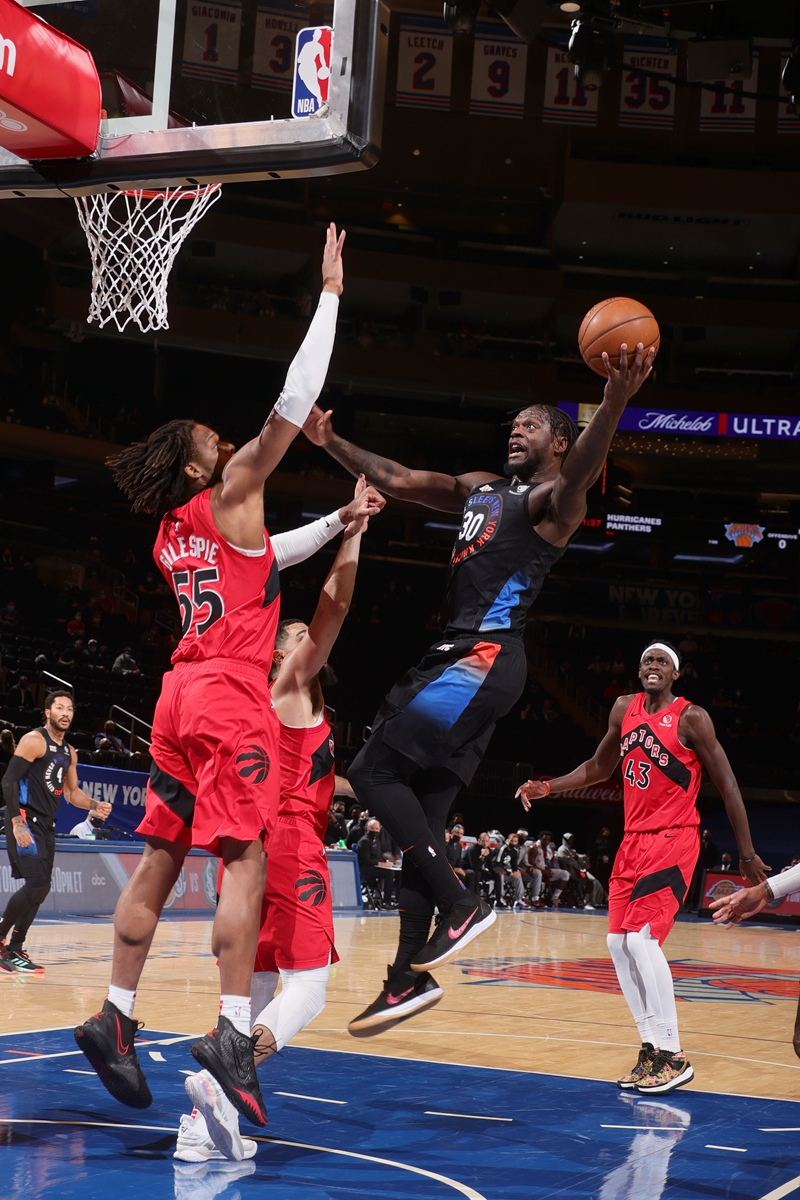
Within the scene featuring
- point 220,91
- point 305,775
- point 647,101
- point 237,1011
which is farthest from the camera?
point 647,101

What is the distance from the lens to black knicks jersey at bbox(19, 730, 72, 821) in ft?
32.0

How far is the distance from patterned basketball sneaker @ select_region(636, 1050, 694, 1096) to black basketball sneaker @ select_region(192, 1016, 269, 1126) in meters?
2.74

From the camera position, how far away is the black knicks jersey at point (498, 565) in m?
4.87

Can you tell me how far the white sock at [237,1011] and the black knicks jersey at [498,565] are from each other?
1.73 metres

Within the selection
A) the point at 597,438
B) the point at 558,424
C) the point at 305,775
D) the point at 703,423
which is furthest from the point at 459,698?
the point at 703,423

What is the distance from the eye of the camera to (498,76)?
25625mm

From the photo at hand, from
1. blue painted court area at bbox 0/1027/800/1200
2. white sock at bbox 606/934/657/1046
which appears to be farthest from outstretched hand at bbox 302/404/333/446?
white sock at bbox 606/934/657/1046

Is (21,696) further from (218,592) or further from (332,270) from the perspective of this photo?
(332,270)

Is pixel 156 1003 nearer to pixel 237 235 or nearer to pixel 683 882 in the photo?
pixel 683 882

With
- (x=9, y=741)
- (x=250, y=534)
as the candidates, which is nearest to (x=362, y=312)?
(x=9, y=741)

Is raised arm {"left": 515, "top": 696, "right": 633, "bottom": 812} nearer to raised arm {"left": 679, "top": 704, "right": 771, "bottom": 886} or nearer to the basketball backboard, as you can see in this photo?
raised arm {"left": 679, "top": 704, "right": 771, "bottom": 886}

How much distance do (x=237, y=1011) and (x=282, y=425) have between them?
2.05 m

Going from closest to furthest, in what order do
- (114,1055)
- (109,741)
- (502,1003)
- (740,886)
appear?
(114,1055) → (502,1003) → (109,741) → (740,886)

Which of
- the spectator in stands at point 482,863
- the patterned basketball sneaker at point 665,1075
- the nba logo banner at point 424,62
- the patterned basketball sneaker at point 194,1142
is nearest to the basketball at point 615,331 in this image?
the patterned basketball sneaker at point 194,1142
